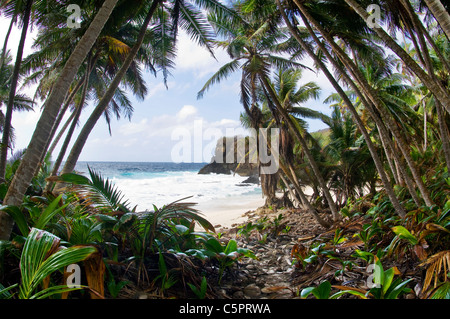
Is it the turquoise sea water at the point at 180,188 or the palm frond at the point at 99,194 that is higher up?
the palm frond at the point at 99,194

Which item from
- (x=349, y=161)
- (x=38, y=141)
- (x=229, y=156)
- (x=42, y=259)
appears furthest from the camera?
(x=229, y=156)

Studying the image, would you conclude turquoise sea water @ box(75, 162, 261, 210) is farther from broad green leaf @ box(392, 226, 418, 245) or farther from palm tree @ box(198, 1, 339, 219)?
broad green leaf @ box(392, 226, 418, 245)

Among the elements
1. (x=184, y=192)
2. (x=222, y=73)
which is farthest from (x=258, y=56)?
(x=184, y=192)

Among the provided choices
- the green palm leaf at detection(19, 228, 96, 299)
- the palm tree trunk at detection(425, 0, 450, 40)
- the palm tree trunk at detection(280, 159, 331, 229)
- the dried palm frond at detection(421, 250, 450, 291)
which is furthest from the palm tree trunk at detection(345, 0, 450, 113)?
the green palm leaf at detection(19, 228, 96, 299)

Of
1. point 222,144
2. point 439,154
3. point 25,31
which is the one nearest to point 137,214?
point 25,31

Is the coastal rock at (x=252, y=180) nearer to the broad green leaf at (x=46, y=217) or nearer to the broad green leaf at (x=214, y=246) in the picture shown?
the broad green leaf at (x=214, y=246)

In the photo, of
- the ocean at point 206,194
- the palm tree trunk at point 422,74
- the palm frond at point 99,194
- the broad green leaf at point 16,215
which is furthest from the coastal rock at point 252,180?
the broad green leaf at point 16,215

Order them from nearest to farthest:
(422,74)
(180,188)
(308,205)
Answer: (422,74), (308,205), (180,188)

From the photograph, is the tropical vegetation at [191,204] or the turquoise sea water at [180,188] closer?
the tropical vegetation at [191,204]

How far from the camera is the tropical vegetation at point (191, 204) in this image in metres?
2.21

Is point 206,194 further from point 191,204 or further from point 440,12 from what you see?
point 440,12

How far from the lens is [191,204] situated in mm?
3133
